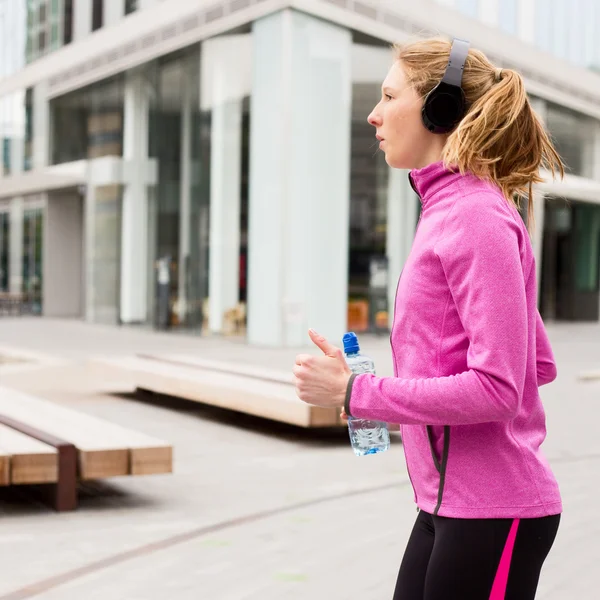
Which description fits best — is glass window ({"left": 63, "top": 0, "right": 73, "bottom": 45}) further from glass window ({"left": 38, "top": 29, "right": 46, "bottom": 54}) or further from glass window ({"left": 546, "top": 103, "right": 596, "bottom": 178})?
glass window ({"left": 546, "top": 103, "right": 596, "bottom": 178})

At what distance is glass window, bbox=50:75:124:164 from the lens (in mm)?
27000

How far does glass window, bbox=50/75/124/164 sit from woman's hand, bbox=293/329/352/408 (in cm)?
2538

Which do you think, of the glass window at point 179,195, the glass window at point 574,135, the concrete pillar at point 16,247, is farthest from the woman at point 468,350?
the concrete pillar at point 16,247

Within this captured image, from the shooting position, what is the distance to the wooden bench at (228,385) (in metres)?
7.74

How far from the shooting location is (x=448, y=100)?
1.84 metres

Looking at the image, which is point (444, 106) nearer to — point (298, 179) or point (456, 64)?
point (456, 64)

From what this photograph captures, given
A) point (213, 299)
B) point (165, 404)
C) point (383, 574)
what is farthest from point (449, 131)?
point (213, 299)

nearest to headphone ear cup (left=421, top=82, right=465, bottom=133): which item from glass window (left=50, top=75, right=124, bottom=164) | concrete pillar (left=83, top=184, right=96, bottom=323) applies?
glass window (left=50, top=75, right=124, bottom=164)

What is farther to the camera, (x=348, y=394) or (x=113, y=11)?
(x=113, y=11)

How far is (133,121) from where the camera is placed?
2628 cm

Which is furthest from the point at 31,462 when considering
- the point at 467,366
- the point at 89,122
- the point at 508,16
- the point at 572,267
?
the point at 572,267

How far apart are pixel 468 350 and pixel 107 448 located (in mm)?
3963

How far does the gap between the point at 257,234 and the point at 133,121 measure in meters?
8.04

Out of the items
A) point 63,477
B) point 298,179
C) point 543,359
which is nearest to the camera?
point 543,359
